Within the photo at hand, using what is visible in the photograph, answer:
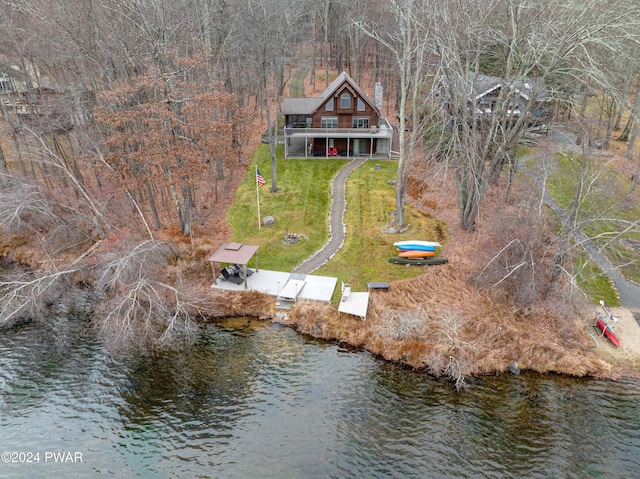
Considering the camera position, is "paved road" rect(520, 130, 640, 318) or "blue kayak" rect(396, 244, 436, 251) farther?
"blue kayak" rect(396, 244, 436, 251)

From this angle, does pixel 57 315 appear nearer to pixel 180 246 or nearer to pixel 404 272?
pixel 180 246

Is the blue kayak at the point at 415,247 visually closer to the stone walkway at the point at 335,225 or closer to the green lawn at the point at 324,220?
the green lawn at the point at 324,220

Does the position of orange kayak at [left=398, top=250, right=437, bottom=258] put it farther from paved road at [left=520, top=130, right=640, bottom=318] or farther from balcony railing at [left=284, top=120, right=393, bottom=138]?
balcony railing at [left=284, top=120, right=393, bottom=138]

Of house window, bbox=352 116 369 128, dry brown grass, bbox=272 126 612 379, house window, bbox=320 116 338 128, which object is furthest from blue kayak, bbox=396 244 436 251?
house window, bbox=320 116 338 128

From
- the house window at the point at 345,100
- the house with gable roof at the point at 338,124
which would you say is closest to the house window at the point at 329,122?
the house with gable roof at the point at 338,124

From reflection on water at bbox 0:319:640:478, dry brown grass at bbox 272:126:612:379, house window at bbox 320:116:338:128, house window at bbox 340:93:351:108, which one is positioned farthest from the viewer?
house window at bbox 320:116:338:128
